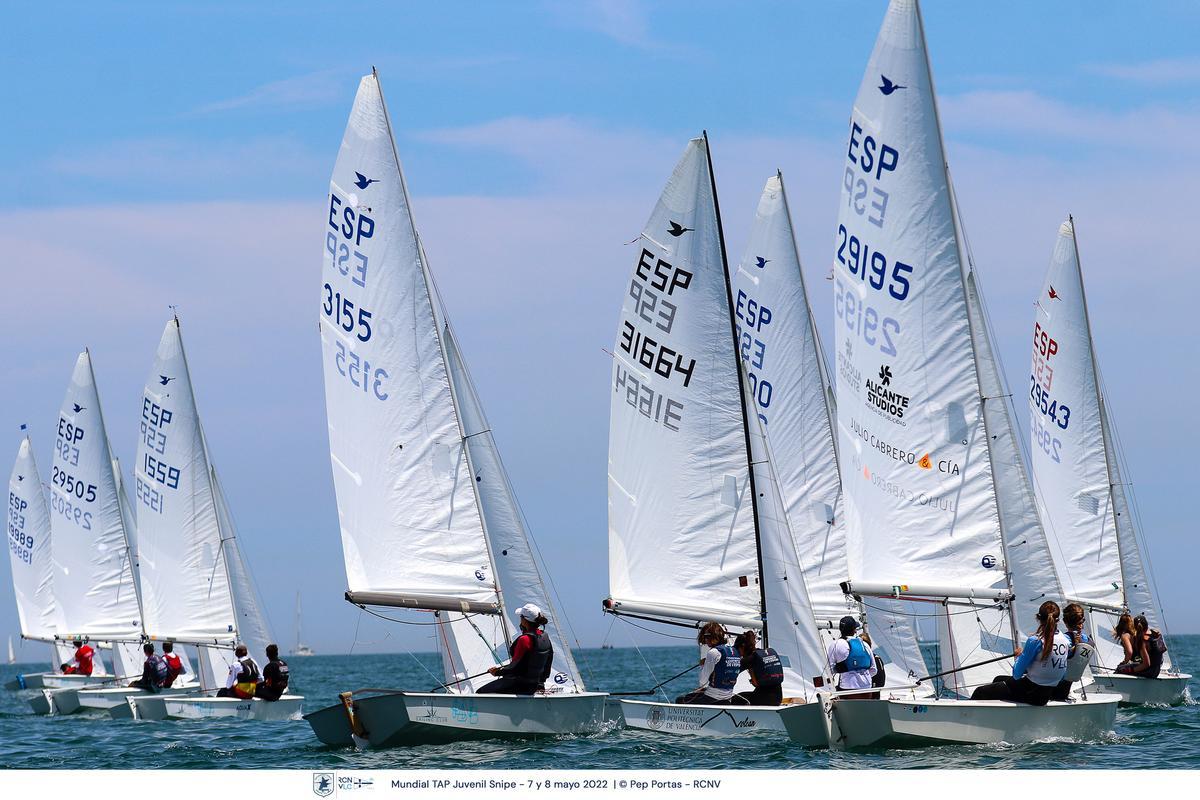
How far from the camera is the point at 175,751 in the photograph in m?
18.5

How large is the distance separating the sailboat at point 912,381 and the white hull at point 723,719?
2.43 meters

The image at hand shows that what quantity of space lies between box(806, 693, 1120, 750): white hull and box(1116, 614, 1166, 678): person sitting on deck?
28.8ft

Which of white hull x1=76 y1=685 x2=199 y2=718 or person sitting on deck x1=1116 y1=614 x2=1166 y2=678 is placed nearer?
person sitting on deck x1=1116 y1=614 x2=1166 y2=678

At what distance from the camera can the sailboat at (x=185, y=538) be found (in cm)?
2864

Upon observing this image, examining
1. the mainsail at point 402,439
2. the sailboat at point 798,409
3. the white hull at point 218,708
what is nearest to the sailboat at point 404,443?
the mainsail at point 402,439

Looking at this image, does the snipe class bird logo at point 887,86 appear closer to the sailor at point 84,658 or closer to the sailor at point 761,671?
the sailor at point 761,671

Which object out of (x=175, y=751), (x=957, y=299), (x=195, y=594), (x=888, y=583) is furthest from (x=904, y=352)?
(x=195, y=594)

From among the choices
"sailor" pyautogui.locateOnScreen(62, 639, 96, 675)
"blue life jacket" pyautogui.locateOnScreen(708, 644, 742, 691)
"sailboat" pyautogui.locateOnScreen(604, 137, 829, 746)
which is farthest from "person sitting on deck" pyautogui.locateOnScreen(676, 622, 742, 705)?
"sailor" pyautogui.locateOnScreen(62, 639, 96, 675)

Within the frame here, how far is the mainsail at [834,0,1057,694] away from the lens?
17.5 metres

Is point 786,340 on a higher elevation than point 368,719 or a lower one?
higher

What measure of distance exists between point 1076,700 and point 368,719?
259 inches

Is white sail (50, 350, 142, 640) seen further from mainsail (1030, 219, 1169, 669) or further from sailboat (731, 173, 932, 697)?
mainsail (1030, 219, 1169, 669)

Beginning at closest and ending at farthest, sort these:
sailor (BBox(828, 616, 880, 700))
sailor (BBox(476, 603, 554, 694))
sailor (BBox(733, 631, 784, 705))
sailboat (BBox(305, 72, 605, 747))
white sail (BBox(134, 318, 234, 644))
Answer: sailor (BBox(828, 616, 880, 700)), sailor (BBox(733, 631, 784, 705)), sailor (BBox(476, 603, 554, 694)), sailboat (BBox(305, 72, 605, 747)), white sail (BBox(134, 318, 234, 644))

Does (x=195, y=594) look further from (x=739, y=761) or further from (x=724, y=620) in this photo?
(x=739, y=761)
